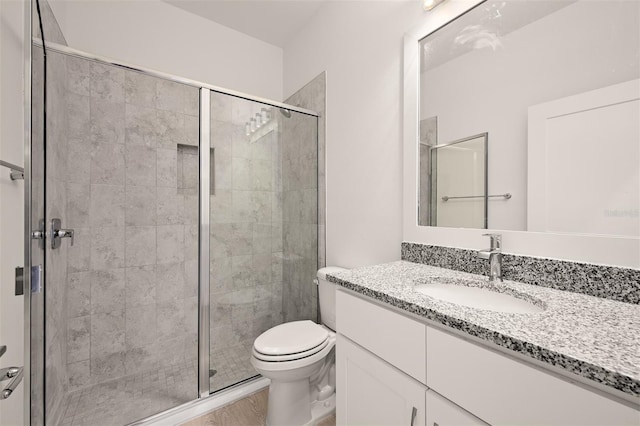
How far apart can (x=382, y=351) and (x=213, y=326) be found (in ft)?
3.91

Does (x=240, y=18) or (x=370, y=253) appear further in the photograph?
(x=240, y=18)

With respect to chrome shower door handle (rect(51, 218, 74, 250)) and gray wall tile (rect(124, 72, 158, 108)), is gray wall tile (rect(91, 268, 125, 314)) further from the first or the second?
gray wall tile (rect(124, 72, 158, 108))

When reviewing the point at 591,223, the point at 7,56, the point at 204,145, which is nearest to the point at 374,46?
the point at 204,145

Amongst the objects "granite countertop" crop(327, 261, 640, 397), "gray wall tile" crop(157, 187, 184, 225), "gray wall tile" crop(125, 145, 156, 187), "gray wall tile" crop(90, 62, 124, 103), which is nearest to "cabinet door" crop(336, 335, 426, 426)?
"granite countertop" crop(327, 261, 640, 397)

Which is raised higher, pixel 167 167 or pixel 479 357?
pixel 167 167

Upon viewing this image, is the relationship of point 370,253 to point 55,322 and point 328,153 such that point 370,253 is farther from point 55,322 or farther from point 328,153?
point 55,322

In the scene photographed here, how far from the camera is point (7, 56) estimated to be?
66cm

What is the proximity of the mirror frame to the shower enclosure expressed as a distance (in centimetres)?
86

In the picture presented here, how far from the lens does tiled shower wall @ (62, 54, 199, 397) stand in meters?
1.55

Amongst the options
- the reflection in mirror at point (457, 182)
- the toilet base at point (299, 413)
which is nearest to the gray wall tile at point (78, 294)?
the toilet base at point (299, 413)

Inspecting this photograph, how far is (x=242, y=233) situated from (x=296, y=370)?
0.88 meters

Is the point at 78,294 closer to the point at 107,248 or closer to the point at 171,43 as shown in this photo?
the point at 107,248

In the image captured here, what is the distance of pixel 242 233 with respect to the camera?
178cm

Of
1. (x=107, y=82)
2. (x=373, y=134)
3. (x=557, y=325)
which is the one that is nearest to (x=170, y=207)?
(x=107, y=82)
